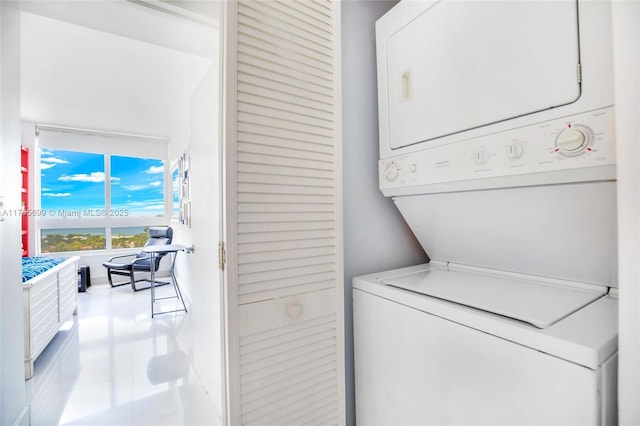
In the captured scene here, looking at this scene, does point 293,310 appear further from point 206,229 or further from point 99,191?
point 99,191

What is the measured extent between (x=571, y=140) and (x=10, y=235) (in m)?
2.44

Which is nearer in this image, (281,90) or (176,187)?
(281,90)

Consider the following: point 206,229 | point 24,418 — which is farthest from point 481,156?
point 24,418

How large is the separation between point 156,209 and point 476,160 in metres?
6.08

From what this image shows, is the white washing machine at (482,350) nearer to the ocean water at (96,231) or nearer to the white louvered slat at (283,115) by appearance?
the white louvered slat at (283,115)

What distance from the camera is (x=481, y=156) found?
0.92 meters

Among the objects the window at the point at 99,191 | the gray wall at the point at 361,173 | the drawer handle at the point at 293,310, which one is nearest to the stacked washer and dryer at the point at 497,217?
the gray wall at the point at 361,173

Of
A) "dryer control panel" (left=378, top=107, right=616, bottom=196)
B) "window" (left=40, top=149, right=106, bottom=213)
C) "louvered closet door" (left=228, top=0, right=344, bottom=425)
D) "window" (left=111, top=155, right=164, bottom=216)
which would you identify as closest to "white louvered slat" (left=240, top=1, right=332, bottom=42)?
"louvered closet door" (left=228, top=0, right=344, bottom=425)

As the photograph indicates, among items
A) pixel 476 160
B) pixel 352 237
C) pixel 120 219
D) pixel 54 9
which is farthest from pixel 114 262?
Result: pixel 476 160

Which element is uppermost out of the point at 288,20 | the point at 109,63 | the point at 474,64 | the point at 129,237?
the point at 109,63

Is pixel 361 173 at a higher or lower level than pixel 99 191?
lower

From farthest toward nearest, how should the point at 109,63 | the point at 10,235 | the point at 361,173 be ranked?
the point at 109,63 < the point at 10,235 < the point at 361,173

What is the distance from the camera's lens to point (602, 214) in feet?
2.55

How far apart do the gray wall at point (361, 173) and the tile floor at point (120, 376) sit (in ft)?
4.40
